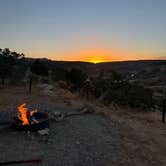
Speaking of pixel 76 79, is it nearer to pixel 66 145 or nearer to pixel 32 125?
pixel 32 125

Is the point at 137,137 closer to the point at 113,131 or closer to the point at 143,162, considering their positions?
the point at 113,131

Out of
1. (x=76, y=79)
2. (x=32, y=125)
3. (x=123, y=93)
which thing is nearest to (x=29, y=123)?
(x=32, y=125)

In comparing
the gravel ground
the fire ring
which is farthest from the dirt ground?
the fire ring

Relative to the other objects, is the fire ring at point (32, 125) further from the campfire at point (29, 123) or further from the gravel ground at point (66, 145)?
the gravel ground at point (66, 145)

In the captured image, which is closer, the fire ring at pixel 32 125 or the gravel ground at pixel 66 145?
the gravel ground at pixel 66 145

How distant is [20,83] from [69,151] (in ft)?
34.9

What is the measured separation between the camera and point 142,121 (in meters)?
8.09

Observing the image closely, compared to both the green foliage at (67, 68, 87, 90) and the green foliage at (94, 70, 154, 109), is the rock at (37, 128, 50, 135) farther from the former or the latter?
the green foliage at (67, 68, 87, 90)

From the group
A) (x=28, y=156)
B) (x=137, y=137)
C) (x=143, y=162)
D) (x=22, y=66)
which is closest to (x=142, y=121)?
(x=137, y=137)

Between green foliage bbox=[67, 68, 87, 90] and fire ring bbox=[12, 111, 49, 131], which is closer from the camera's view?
fire ring bbox=[12, 111, 49, 131]

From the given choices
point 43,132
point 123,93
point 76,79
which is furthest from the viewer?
point 76,79

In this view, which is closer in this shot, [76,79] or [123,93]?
[123,93]

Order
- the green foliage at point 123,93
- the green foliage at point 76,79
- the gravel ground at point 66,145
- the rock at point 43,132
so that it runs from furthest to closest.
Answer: the green foliage at point 76,79 → the green foliage at point 123,93 → the rock at point 43,132 → the gravel ground at point 66,145

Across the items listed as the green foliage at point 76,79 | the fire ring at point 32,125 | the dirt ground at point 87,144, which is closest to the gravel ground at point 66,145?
the dirt ground at point 87,144
